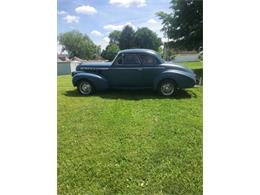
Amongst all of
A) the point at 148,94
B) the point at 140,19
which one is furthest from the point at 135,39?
the point at 148,94

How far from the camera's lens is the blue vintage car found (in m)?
2.89

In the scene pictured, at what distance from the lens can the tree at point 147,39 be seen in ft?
9.18

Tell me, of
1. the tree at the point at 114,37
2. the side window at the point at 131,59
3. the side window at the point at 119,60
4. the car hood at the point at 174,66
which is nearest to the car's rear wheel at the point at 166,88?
the car hood at the point at 174,66

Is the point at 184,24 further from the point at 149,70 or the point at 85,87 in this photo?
the point at 85,87

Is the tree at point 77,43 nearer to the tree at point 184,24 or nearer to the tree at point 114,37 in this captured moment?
the tree at point 114,37

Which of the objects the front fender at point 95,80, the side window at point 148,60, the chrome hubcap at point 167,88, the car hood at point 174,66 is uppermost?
the side window at point 148,60

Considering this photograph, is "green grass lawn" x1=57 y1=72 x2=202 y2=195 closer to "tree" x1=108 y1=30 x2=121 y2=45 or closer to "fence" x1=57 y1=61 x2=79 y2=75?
"fence" x1=57 y1=61 x2=79 y2=75

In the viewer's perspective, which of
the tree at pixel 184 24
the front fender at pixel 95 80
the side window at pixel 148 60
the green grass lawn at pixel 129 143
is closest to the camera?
the green grass lawn at pixel 129 143

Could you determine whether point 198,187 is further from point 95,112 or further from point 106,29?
point 106,29

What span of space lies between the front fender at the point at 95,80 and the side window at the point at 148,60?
411 millimetres

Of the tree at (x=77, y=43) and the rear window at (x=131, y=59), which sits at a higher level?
the tree at (x=77, y=43)

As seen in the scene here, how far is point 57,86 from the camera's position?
9.37ft
